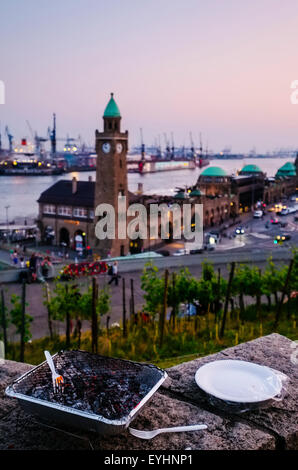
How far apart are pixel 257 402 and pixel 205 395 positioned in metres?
0.19

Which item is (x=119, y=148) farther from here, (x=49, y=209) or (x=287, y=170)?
(x=287, y=170)

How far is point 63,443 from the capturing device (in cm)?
134

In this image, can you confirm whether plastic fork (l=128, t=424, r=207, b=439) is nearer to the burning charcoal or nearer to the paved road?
the burning charcoal

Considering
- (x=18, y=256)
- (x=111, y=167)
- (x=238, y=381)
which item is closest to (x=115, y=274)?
(x=18, y=256)

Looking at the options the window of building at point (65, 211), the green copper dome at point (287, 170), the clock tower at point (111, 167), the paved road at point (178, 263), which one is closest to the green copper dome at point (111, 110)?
the clock tower at point (111, 167)

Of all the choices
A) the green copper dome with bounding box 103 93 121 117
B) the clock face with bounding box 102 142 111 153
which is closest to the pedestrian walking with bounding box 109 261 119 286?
the clock face with bounding box 102 142 111 153

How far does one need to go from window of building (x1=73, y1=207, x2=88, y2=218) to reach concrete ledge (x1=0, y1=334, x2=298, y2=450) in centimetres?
2557

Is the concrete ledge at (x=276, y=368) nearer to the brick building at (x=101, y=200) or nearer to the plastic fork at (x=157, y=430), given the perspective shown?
the plastic fork at (x=157, y=430)

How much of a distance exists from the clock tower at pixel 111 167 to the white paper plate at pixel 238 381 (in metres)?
23.3

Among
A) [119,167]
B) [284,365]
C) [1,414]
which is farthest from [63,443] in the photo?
[119,167]

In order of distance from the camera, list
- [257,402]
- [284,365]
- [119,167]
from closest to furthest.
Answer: [257,402]
[284,365]
[119,167]

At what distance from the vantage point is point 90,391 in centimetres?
151

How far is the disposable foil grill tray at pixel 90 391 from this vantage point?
4.29ft
